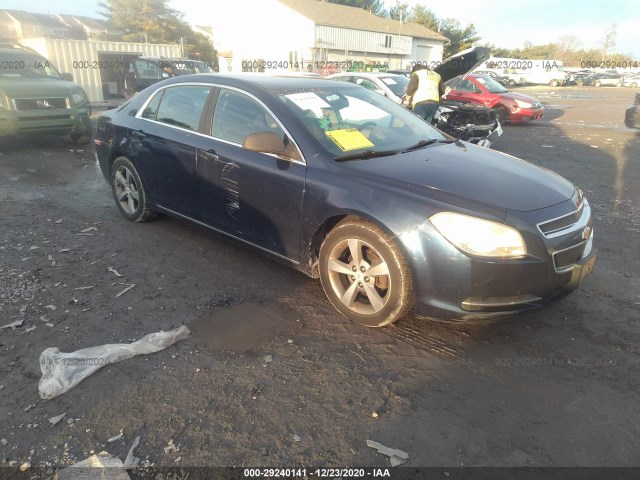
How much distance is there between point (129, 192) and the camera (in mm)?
4957

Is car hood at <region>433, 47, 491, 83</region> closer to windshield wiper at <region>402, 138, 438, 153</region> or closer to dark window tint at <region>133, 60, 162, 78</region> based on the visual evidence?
windshield wiper at <region>402, 138, 438, 153</region>

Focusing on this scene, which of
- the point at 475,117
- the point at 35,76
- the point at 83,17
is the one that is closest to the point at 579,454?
the point at 475,117

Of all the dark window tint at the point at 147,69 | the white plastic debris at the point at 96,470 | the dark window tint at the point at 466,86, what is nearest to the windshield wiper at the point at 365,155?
the white plastic debris at the point at 96,470

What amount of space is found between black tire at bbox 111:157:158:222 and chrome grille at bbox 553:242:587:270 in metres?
3.75

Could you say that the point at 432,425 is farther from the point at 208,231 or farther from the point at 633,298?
the point at 208,231

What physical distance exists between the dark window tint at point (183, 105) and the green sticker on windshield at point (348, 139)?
1347mm

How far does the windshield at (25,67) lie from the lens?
9161mm

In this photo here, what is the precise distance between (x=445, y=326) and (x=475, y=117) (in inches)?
305

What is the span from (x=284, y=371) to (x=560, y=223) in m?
1.90

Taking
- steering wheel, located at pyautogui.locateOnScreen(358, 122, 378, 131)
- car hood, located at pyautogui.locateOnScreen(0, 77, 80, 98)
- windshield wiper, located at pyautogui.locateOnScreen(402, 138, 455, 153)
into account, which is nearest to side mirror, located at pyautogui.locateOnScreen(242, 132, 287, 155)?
steering wheel, located at pyautogui.locateOnScreen(358, 122, 378, 131)

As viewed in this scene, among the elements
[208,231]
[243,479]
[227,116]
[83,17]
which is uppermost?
[83,17]

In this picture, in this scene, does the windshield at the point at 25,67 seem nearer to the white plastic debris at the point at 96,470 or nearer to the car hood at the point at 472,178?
the car hood at the point at 472,178

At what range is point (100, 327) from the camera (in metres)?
3.11

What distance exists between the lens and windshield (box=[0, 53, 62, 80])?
916cm
